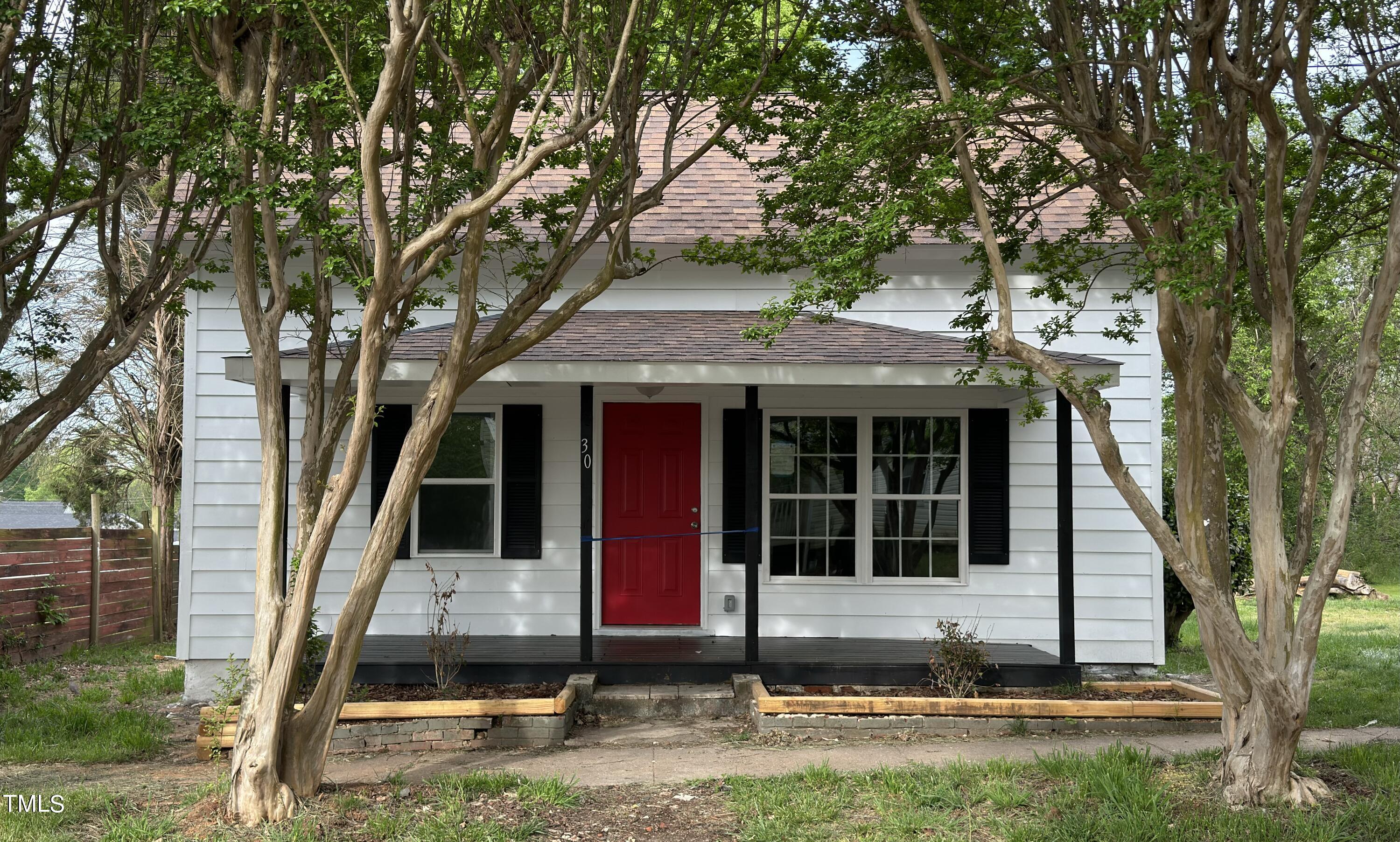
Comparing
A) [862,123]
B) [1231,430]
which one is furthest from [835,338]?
[1231,430]

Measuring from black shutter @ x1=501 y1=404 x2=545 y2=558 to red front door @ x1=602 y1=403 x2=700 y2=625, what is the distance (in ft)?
2.23

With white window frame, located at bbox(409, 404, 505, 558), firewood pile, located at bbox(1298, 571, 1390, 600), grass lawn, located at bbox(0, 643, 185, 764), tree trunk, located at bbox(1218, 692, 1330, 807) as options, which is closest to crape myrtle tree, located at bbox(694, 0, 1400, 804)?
tree trunk, located at bbox(1218, 692, 1330, 807)

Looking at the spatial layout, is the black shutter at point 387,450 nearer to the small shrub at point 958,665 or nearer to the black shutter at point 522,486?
the black shutter at point 522,486

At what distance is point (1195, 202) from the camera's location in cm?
568

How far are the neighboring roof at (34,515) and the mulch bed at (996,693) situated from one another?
2364cm

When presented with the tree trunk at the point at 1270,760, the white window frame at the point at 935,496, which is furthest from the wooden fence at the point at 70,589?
the tree trunk at the point at 1270,760

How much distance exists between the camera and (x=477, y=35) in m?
6.60

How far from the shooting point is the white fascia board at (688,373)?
8227 mm

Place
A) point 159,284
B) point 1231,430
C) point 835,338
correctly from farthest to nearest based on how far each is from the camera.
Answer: point 1231,430, point 835,338, point 159,284

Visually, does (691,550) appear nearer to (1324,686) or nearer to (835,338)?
(835,338)

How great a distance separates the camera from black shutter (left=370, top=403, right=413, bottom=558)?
961 centimetres

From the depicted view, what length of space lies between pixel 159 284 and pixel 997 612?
7436 millimetres

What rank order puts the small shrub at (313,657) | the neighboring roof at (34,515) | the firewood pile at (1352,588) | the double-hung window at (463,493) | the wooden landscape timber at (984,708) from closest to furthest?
the small shrub at (313,657)
the wooden landscape timber at (984,708)
the double-hung window at (463,493)
the firewood pile at (1352,588)
the neighboring roof at (34,515)

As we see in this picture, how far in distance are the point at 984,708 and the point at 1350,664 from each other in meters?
5.64
